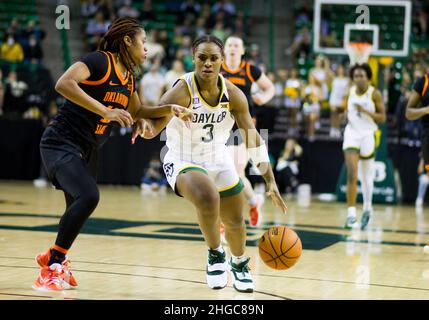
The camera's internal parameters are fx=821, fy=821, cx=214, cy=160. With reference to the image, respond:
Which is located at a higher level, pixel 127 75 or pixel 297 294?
pixel 127 75

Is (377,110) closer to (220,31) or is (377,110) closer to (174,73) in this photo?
(174,73)

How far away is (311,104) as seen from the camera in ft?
59.4

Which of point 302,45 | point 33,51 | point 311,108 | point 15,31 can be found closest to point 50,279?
point 311,108

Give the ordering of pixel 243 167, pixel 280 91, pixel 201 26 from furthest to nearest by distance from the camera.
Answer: pixel 201 26 → pixel 280 91 → pixel 243 167

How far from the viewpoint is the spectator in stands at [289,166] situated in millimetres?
17266

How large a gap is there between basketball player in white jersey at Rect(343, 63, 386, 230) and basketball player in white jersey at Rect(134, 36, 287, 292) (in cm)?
529

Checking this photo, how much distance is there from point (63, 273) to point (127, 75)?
155cm

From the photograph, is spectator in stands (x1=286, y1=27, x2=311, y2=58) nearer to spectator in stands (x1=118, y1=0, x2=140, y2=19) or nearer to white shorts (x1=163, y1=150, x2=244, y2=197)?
spectator in stands (x1=118, y1=0, x2=140, y2=19)

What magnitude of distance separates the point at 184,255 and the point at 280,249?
6.17ft

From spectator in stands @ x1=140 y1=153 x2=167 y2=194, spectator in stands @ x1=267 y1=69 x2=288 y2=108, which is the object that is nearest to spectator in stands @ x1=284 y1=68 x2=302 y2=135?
spectator in stands @ x1=267 y1=69 x2=288 y2=108

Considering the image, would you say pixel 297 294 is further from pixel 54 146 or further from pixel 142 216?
pixel 142 216
